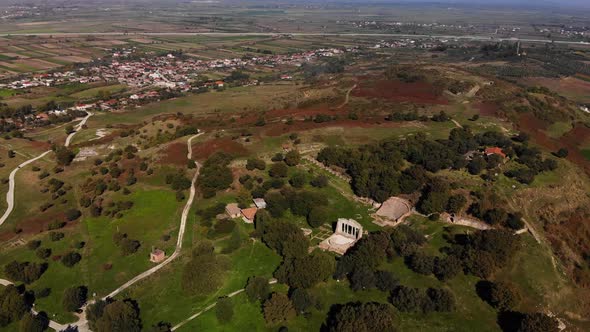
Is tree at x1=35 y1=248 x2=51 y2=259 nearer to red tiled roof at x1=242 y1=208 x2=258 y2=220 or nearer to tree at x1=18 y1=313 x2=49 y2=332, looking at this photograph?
tree at x1=18 y1=313 x2=49 y2=332

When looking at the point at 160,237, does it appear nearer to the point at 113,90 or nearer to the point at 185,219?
the point at 185,219

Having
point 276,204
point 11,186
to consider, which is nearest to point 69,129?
point 11,186

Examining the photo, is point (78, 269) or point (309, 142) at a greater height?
point (309, 142)

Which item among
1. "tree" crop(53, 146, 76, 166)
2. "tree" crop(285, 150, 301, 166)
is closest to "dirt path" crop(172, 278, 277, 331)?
"tree" crop(285, 150, 301, 166)

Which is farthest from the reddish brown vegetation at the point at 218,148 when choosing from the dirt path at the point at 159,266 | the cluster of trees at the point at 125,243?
the cluster of trees at the point at 125,243

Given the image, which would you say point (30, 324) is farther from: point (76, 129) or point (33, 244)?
point (76, 129)

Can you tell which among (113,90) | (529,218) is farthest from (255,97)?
(529,218)
